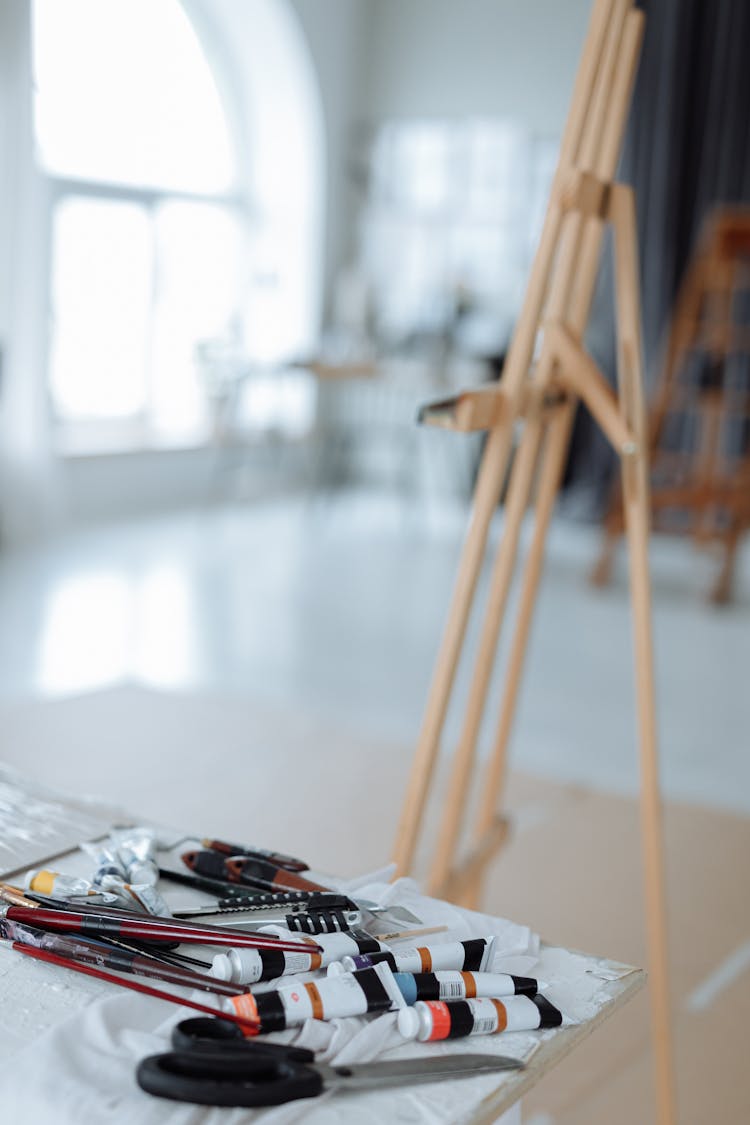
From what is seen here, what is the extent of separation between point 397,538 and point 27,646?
9.63 ft

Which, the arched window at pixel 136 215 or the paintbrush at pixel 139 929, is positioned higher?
the arched window at pixel 136 215

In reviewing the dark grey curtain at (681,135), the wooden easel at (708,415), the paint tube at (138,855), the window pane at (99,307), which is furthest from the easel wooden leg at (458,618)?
the dark grey curtain at (681,135)

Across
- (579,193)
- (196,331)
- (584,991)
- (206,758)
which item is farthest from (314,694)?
(196,331)

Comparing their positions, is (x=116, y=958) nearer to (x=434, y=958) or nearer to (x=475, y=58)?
(x=434, y=958)

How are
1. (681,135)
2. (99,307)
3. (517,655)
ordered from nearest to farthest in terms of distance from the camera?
(517,655) < (99,307) < (681,135)

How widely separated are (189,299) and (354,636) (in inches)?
137

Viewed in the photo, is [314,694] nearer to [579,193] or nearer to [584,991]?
[579,193]

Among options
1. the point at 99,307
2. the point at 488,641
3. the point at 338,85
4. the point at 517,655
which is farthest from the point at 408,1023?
the point at 338,85

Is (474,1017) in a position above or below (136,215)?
below

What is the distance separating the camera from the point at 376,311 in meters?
8.20

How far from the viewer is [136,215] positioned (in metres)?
7.11

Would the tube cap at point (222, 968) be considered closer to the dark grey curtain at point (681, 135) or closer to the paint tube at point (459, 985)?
the paint tube at point (459, 985)

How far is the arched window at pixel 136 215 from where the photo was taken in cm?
662

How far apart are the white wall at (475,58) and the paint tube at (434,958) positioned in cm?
712
